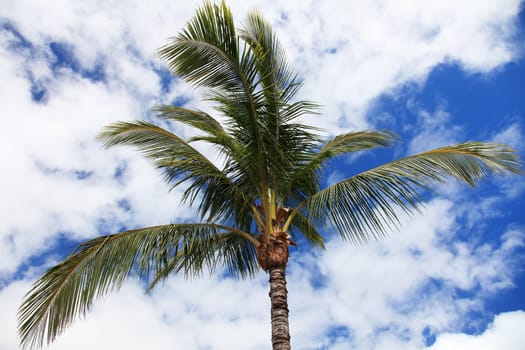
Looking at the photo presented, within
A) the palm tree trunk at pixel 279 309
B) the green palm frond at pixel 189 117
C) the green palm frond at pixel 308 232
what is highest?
the green palm frond at pixel 189 117

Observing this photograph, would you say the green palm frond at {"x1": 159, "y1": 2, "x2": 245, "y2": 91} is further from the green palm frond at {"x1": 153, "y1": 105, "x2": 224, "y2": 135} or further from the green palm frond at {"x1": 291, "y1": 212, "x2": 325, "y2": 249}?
the green palm frond at {"x1": 291, "y1": 212, "x2": 325, "y2": 249}

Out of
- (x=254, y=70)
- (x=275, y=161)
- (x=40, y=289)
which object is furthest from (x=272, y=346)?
(x=254, y=70)

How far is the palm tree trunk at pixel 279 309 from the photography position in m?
6.93

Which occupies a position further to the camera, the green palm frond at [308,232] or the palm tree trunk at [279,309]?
the green palm frond at [308,232]

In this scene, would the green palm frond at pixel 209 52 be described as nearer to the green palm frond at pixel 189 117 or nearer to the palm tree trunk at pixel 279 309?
the green palm frond at pixel 189 117

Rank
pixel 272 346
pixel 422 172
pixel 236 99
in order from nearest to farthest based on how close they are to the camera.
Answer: pixel 272 346, pixel 422 172, pixel 236 99

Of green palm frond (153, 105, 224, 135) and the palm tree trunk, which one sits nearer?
the palm tree trunk

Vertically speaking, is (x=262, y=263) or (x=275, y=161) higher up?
(x=275, y=161)

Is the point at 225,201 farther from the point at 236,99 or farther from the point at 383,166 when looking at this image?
the point at 383,166

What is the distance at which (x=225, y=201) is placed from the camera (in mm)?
8547

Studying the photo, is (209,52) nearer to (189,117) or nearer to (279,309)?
(189,117)

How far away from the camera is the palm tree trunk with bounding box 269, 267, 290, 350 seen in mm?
6934

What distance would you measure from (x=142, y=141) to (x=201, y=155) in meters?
0.98

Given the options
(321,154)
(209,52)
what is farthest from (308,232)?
(209,52)
